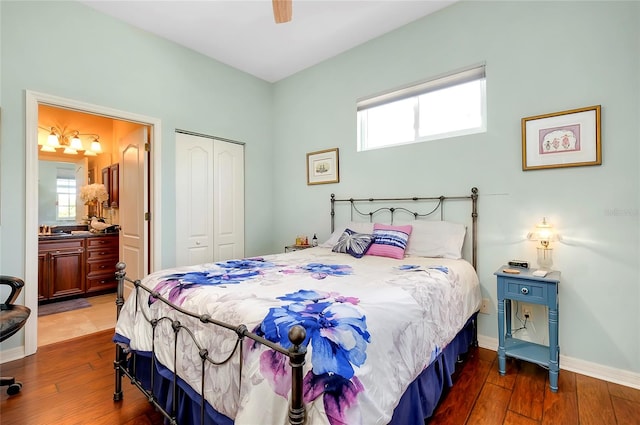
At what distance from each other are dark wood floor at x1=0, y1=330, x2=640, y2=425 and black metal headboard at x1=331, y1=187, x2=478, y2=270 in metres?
0.91

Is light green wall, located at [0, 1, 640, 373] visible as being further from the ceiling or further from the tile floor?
the tile floor

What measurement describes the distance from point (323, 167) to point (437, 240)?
1712mm

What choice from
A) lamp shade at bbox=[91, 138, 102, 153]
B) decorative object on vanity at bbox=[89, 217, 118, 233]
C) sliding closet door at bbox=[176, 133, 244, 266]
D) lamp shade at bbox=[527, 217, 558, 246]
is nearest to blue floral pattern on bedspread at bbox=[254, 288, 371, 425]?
lamp shade at bbox=[527, 217, 558, 246]

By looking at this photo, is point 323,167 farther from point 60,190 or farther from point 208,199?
point 60,190

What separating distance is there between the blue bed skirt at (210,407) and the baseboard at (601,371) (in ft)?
3.03

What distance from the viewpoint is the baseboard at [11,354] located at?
2291 millimetres

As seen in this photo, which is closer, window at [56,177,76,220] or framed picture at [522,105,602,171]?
framed picture at [522,105,602,171]

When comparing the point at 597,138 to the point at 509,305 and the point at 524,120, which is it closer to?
the point at 524,120

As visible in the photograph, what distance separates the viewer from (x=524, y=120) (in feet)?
7.65

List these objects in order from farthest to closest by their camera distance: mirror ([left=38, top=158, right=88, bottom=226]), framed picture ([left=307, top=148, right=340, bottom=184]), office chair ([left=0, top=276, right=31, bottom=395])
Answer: mirror ([left=38, top=158, right=88, bottom=226]) < framed picture ([left=307, top=148, right=340, bottom=184]) < office chair ([left=0, top=276, right=31, bottom=395])

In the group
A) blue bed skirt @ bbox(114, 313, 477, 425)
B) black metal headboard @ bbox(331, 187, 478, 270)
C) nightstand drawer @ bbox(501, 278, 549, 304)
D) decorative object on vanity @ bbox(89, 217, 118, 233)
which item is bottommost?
blue bed skirt @ bbox(114, 313, 477, 425)

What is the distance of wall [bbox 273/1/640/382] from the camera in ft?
6.57

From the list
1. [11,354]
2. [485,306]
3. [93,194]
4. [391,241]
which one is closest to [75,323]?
[11,354]

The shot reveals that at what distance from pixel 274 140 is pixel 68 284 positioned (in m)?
3.32
